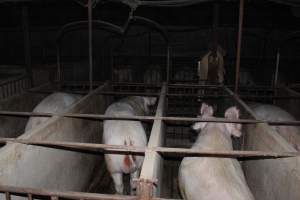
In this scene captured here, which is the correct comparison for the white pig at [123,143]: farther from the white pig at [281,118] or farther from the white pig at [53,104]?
the white pig at [281,118]

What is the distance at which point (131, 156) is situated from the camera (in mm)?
3482

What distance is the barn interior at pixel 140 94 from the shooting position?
256 centimetres

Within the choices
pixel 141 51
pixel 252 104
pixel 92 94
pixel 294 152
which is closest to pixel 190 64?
pixel 141 51

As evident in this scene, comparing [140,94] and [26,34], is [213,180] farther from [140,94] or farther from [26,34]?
[26,34]

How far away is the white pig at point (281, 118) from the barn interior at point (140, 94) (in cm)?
15

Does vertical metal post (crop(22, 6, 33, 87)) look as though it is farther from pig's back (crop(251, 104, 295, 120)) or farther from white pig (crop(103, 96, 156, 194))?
pig's back (crop(251, 104, 295, 120))

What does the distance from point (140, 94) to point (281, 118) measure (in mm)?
2101

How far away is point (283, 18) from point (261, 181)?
404 inches

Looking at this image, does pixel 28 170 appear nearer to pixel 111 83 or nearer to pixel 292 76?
pixel 111 83

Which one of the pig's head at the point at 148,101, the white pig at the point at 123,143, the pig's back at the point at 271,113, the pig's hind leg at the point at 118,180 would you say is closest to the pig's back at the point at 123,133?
the white pig at the point at 123,143

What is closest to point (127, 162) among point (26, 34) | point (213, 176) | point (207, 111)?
point (213, 176)

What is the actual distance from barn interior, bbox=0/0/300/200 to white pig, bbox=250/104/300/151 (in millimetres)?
154

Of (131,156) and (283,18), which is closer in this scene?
(131,156)

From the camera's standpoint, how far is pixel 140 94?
16.3 ft
